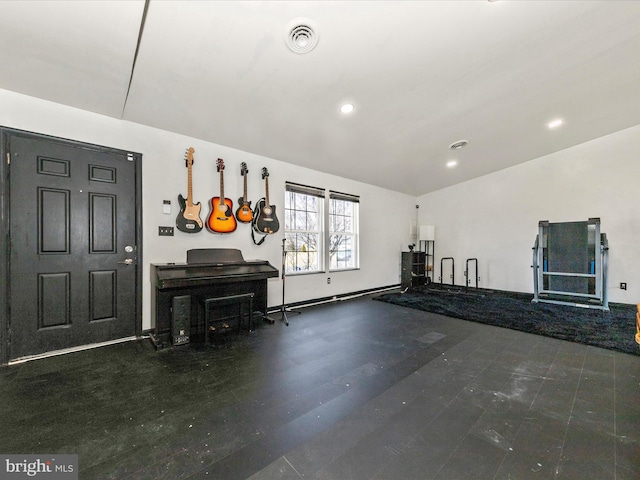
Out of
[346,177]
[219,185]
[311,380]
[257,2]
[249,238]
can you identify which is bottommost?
[311,380]

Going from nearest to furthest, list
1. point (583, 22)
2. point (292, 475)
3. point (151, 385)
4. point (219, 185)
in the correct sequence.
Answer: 1. point (292, 475)
2. point (151, 385)
3. point (583, 22)
4. point (219, 185)

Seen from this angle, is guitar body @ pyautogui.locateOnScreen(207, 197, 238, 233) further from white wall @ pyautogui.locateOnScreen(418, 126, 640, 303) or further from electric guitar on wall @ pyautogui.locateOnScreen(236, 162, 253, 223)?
white wall @ pyautogui.locateOnScreen(418, 126, 640, 303)

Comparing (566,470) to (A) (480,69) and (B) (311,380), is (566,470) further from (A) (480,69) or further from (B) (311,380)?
(A) (480,69)

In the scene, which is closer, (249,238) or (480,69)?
(480,69)

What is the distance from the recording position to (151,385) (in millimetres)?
2068

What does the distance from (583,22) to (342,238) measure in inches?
160

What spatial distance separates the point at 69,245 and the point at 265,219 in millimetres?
2161

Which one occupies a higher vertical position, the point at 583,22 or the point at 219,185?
the point at 583,22

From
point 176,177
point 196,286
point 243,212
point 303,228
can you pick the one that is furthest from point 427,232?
point 176,177

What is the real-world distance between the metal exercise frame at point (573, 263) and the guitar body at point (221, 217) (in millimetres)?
5398

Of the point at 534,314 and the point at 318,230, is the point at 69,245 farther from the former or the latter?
the point at 534,314

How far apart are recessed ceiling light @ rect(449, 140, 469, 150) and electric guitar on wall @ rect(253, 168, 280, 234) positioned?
10.0ft

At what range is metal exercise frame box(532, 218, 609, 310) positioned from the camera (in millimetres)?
4352

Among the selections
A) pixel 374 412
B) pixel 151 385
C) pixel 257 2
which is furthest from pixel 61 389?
pixel 257 2
